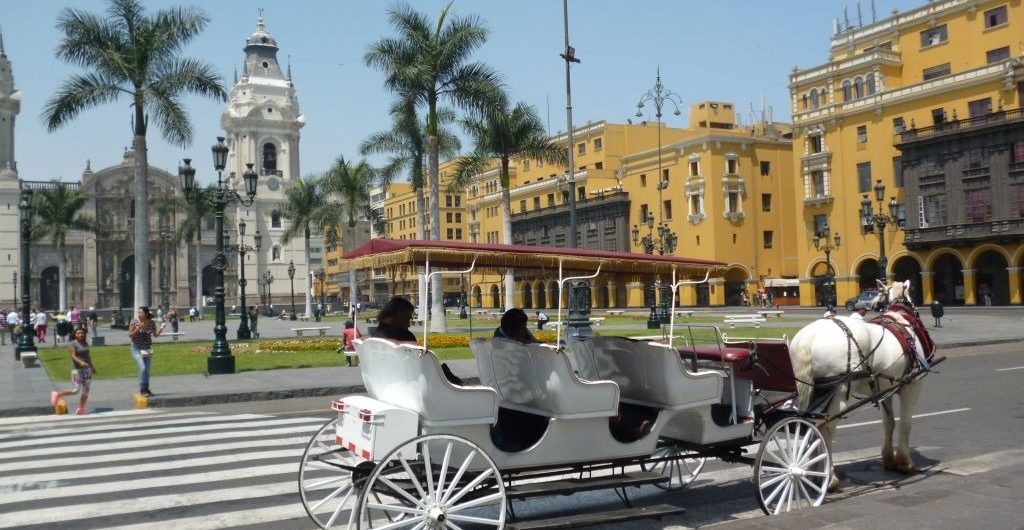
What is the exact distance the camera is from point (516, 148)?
38.1m

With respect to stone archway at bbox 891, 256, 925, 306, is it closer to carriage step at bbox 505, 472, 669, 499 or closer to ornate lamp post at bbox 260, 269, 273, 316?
carriage step at bbox 505, 472, 669, 499

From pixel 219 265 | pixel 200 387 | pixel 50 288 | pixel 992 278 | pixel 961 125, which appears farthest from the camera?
pixel 50 288

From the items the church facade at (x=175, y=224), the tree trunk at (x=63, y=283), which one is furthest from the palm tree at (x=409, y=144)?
the tree trunk at (x=63, y=283)

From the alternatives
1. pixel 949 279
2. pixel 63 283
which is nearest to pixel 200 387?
pixel 949 279

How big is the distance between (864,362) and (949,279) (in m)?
50.2

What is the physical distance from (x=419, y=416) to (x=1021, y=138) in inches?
1977

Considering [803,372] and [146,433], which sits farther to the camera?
[146,433]

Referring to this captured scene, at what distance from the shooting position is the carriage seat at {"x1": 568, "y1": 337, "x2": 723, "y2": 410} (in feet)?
20.8

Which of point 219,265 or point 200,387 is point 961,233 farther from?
point 200,387

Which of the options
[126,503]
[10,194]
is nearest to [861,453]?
[126,503]

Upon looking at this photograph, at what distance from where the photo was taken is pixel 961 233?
4794cm

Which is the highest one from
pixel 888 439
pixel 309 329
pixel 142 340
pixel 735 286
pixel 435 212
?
pixel 435 212

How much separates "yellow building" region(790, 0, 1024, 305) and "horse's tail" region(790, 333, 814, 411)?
1657 inches

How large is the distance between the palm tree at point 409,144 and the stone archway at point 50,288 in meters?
62.6
